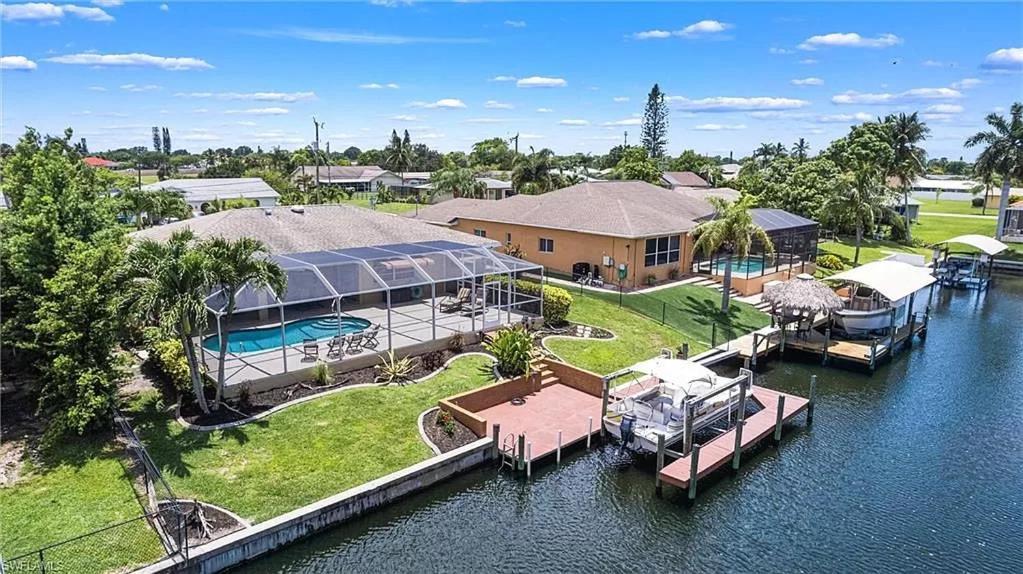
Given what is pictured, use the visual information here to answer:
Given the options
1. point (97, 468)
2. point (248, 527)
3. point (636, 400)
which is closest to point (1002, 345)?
point (636, 400)

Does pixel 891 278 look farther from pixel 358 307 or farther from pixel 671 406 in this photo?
pixel 358 307

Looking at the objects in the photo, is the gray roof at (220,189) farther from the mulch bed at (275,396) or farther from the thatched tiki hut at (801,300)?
the thatched tiki hut at (801,300)

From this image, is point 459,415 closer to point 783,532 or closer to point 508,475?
point 508,475

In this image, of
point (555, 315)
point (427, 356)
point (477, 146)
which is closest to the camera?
point (427, 356)

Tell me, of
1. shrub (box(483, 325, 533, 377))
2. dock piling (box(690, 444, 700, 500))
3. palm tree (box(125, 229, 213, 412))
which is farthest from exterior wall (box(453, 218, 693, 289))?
palm tree (box(125, 229, 213, 412))

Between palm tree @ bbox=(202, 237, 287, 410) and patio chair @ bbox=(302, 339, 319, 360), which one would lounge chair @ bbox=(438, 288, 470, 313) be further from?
palm tree @ bbox=(202, 237, 287, 410)

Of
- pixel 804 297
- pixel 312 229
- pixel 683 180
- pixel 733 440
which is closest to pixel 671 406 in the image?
pixel 733 440
